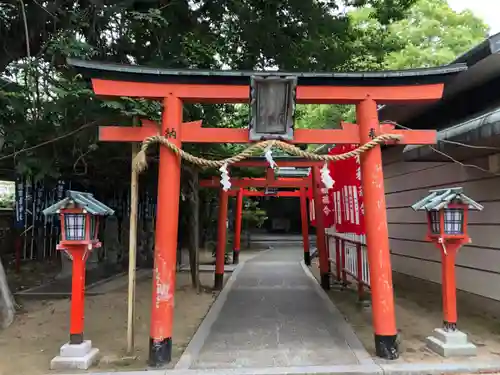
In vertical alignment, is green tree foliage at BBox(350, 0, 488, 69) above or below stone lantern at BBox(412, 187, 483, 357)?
above

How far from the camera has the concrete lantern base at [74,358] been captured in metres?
5.76

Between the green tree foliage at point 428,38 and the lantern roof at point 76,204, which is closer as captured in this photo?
the lantern roof at point 76,204

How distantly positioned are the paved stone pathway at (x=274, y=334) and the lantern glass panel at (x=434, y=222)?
1.99 m

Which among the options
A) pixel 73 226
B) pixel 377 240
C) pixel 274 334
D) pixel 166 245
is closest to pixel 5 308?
pixel 73 226

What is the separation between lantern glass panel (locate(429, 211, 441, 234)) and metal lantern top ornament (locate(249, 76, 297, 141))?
233 cm

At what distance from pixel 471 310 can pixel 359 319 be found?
219 centimetres

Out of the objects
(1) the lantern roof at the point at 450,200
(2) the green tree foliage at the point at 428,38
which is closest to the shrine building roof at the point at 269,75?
(1) the lantern roof at the point at 450,200

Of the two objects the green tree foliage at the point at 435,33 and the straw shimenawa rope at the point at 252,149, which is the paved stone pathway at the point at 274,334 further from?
the green tree foliage at the point at 435,33

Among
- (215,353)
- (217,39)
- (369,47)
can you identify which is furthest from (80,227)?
(369,47)

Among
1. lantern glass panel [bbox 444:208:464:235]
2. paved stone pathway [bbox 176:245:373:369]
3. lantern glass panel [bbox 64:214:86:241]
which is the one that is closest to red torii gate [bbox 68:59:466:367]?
paved stone pathway [bbox 176:245:373:369]

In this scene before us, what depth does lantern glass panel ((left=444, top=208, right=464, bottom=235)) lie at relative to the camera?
6.23m

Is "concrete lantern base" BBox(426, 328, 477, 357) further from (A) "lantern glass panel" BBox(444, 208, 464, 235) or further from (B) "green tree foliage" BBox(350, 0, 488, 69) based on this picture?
(B) "green tree foliage" BBox(350, 0, 488, 69)

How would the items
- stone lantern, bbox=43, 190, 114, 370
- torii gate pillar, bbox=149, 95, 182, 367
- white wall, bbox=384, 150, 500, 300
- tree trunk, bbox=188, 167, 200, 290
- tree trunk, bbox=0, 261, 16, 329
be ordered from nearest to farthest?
torii gate pillar, bbox=149, 95, 182, 367
stone lantern, bbox=43, 190, 114, 370
tree trunk, bbox=0, 261, 16, 329
white wall, bbox=384, 150, 500, 300
tree trunk, bbox=188, 167, 200, 290

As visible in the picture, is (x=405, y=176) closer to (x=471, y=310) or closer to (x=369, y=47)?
(x=369, y=47)
